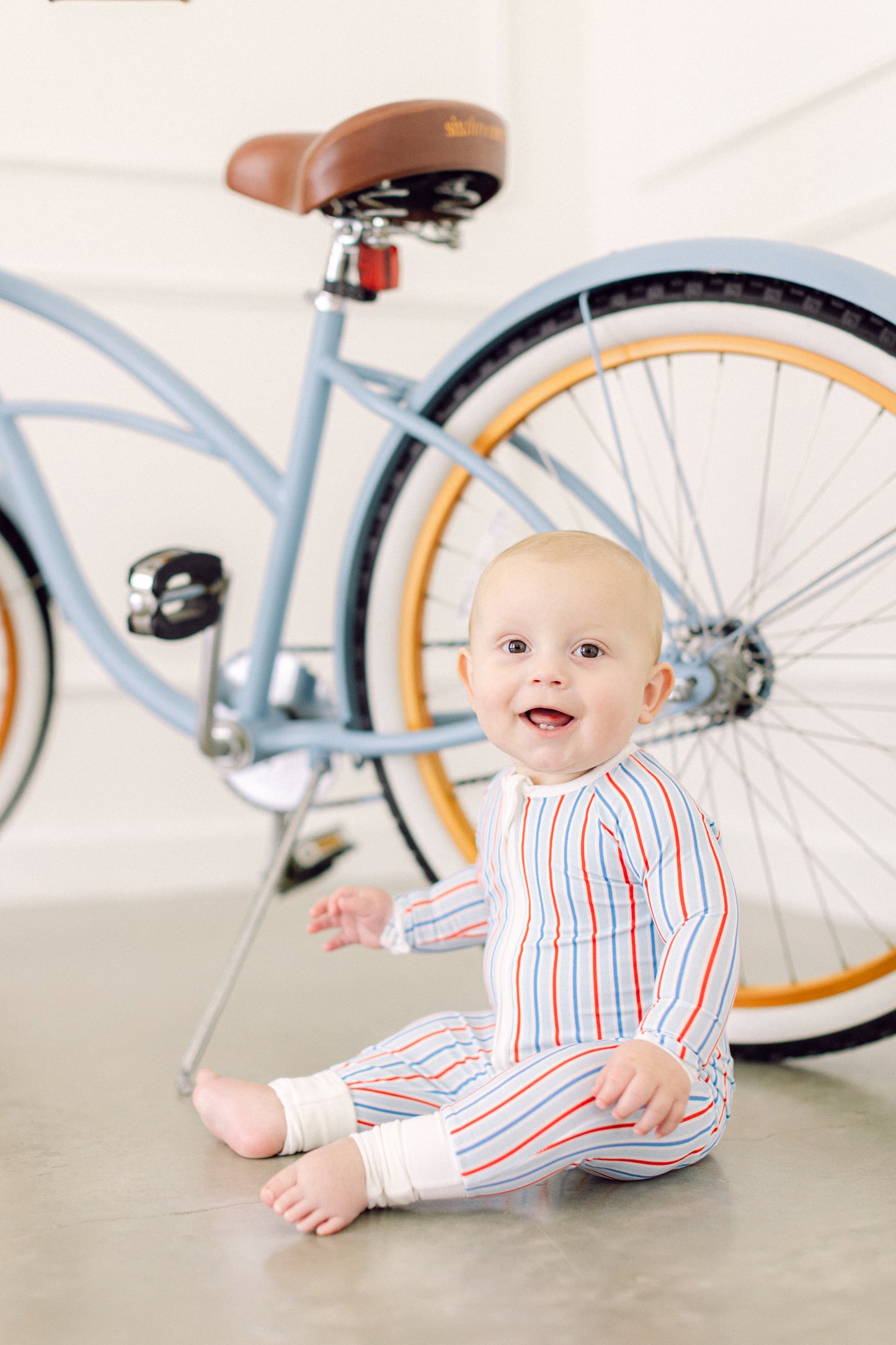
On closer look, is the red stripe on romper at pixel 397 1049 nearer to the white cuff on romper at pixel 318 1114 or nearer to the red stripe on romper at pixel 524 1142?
the white cuff on romper at pixel 318 1114

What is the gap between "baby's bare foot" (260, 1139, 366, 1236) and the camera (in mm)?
676

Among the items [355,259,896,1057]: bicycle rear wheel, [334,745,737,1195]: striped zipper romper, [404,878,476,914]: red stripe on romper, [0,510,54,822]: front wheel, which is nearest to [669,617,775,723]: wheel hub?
[355,259,896,1057]: bicycle rear wheel

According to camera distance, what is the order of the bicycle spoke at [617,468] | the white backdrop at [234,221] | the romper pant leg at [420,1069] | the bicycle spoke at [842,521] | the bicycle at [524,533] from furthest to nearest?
the white backdrop at [234,221], the bicycle spoke at [842,521], the bicycle spoke at [617,468], the bicycle at [524,533], the romper pant leg at [420,1069]

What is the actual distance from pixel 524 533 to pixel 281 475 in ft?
1.49

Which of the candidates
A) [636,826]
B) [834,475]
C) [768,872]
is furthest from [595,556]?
[834,475]

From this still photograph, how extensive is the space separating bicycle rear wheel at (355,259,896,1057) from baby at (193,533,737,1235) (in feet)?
0.57

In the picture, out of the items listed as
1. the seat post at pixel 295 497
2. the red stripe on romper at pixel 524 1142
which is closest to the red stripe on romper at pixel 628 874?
the red stripe on romper at pixel 524 1142

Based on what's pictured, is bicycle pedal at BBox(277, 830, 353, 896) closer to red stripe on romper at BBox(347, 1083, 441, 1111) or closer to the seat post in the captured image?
the seat post

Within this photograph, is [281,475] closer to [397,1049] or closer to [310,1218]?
[397,1049]

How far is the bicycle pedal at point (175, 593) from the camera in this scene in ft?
3.06

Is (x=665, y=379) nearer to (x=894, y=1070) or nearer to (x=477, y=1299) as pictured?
(x=894, y=1070)

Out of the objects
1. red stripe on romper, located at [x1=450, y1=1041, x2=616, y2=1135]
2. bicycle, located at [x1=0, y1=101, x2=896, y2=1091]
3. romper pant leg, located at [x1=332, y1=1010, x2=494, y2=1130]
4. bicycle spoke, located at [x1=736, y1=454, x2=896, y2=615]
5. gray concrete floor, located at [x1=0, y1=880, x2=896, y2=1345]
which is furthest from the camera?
bicycle spoke, located at [x1=736, y1=454, x2=896, y2=615]

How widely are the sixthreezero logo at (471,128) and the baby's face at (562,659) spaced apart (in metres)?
0.41

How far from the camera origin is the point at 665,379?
1615mm
